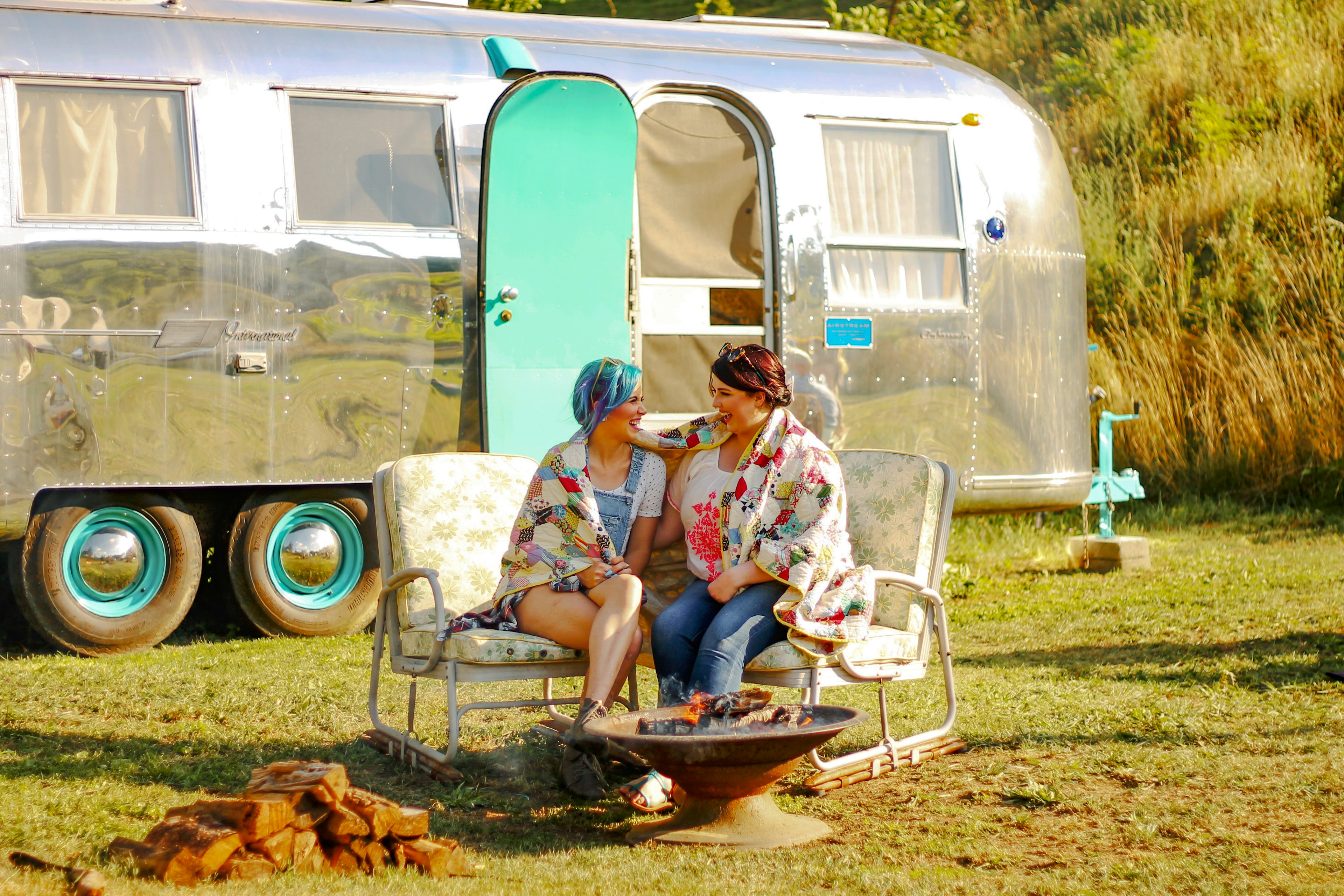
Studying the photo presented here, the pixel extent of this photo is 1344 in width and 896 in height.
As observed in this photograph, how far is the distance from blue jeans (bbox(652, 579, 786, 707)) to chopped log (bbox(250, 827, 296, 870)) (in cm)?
109

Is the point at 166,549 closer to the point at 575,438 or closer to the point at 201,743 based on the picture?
the point at 201,743

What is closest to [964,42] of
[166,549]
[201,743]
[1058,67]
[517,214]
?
[1058,67]

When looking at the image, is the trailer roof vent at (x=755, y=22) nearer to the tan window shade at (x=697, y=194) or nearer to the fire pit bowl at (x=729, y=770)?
the tan window shade at (x=697, y=194)

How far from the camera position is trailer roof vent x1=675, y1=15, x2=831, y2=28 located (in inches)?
285

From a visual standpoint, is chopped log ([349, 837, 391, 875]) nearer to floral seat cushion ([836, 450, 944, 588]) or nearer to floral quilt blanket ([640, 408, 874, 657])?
floral quilt blanket ([640, 408, 874, 657])

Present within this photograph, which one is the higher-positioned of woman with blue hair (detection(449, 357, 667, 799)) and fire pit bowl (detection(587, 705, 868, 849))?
woman with blue hair (detection(449, 357, 667, 799))

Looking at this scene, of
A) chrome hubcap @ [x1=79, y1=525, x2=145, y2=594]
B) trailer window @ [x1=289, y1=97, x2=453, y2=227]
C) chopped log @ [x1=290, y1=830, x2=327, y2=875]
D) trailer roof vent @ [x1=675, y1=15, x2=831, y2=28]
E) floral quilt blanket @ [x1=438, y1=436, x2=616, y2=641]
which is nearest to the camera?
chopped log @ [x1=290, y1=830, x2=327, y2=875]

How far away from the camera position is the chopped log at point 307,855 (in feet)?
10.7

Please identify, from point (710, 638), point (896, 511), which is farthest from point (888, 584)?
point (710, 638)

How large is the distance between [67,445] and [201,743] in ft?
5.85

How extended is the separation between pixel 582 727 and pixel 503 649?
40cm

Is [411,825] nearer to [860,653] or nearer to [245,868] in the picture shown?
[245,868]

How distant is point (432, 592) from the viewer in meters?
4.40

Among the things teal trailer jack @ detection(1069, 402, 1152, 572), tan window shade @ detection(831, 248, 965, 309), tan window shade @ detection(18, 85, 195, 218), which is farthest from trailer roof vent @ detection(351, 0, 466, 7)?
teal trailer jack @ detection(1069, 402, 1152, 572)
